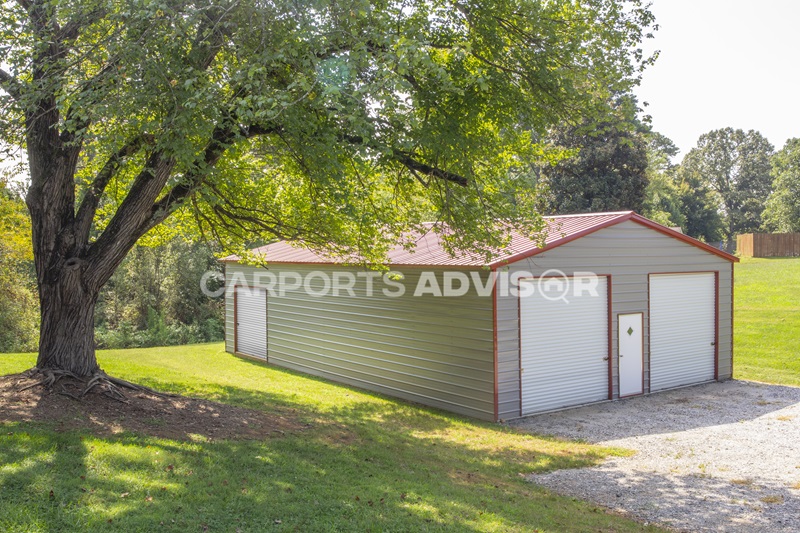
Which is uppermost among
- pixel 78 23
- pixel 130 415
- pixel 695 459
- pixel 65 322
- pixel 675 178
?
pixel 675 178

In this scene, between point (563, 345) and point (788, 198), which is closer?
point (563, 345)

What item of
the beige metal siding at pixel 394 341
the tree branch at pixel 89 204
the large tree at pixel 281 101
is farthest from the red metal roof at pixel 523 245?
the tree branch at pixel 89 204

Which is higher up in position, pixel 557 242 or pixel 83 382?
pixel 557 242

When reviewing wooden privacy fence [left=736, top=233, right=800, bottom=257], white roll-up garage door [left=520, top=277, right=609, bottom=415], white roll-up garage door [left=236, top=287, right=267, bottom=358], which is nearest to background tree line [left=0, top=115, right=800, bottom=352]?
white roll-up garage door [left=236, top=287, right=267, bottom=358]

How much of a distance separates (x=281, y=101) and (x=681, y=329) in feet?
38.7

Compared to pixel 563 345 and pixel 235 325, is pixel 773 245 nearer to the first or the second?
pixel 563 345

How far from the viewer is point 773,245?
128 feet

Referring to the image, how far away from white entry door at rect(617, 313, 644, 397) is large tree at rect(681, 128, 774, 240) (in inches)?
1853

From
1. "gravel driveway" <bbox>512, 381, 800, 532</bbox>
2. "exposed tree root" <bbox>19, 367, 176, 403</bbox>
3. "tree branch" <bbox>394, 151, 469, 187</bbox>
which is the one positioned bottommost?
"gravel driveway" <bbox>512, 381, 800, 532</bbox>

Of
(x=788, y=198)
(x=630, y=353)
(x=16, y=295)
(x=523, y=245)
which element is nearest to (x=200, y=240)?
(x=16, y=295)

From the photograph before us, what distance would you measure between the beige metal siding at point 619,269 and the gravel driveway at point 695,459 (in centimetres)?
101

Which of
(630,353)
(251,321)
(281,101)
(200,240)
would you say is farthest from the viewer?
(200,240)

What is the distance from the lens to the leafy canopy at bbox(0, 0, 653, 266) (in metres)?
7.02

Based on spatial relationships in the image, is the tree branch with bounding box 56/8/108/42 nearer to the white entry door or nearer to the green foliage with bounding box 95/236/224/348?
the white entry door
